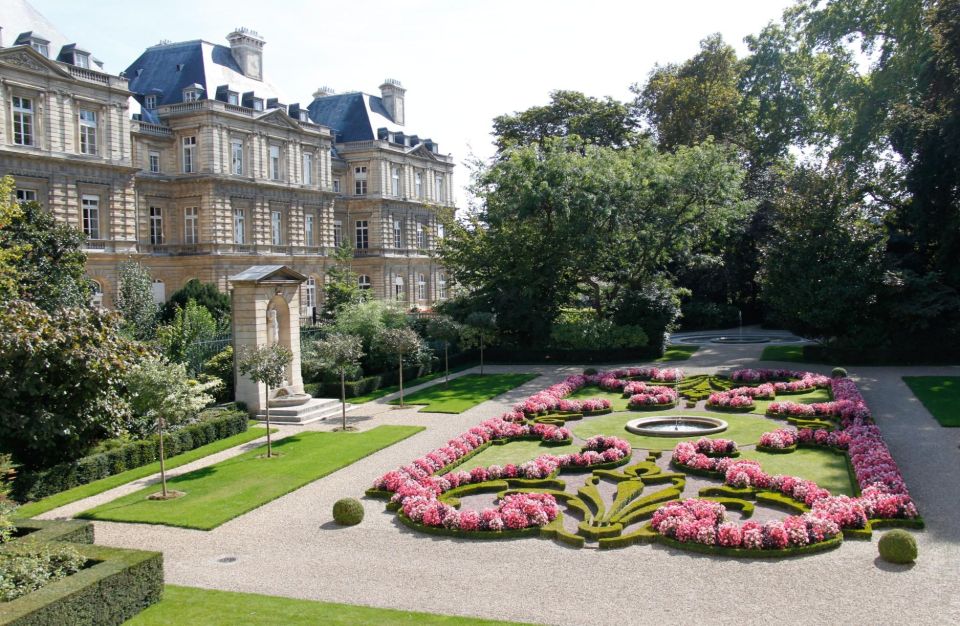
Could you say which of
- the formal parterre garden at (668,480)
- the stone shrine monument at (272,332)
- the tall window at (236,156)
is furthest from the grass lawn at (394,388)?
the tall window at (236,156)

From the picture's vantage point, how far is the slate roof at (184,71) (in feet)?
175

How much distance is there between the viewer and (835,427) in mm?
20031

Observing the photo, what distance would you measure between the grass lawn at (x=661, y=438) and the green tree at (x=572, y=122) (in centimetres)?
3055

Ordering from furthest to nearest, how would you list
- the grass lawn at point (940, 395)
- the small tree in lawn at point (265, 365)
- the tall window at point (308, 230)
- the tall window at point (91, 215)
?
the tall window at point (308, 230)
the tall window at point (91, 215)
the grass lawn at point (940, 395)
the small tree in lawn at point (265, 365)

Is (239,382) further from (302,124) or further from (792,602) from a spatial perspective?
(302,124)

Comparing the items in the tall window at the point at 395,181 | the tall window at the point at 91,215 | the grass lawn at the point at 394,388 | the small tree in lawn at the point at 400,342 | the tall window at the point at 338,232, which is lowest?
the grass lawn at the point at 394,388

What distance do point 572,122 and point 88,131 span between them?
29384 millimetres

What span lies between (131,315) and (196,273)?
58.4 ft

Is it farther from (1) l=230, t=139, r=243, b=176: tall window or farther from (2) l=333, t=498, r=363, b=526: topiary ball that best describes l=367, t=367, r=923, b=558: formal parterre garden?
(1) l=230, t=139, r=243, b=176: tall window

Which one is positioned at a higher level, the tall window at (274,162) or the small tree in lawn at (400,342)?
the tall window at (274,162)

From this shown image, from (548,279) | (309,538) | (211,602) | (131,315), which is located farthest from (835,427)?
(131,315)

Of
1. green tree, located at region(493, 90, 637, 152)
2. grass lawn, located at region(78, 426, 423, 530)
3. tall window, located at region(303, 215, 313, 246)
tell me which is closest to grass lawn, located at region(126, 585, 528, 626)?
grass lawn, located at region(78, 426, 423, 530)

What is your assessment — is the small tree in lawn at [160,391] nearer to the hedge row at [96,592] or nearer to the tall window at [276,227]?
the hedge row at [96,592]

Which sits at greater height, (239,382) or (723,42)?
(723,42)
